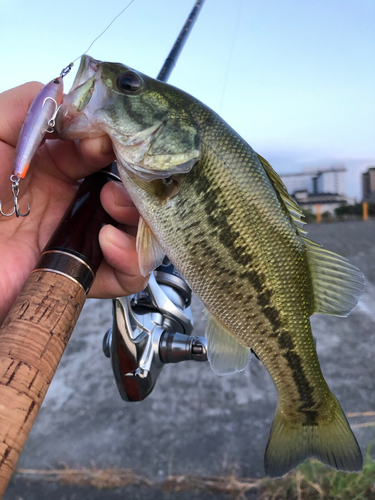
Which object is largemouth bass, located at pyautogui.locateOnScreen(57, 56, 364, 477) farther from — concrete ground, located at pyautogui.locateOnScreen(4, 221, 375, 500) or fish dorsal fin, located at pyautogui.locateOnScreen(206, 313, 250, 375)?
concrete ground, located at pyautogui.locateOnScreen(4, 221, 375, 500)

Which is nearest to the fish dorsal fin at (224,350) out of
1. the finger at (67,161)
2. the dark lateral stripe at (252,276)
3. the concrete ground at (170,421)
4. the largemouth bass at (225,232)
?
the largemouth bass at (225,232)

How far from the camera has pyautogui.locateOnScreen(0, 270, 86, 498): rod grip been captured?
0.65 m

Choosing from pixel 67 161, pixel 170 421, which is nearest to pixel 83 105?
pixel 67 161

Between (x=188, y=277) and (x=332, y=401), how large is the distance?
0.67 metres

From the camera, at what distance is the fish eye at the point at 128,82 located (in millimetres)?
1045

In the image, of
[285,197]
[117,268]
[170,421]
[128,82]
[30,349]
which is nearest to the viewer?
[30,349]

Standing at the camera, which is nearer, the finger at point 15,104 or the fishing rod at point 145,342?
the finger at point 15,104

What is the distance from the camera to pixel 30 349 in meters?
0.77

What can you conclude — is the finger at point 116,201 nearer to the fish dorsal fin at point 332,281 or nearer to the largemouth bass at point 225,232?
the largemouth bass at point 225,232

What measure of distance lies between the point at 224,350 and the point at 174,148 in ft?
2.21

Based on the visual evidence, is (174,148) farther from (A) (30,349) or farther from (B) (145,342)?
(B) (145,342)

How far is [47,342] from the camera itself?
2.67ft

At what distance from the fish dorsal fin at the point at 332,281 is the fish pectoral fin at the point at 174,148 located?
1.57 feet

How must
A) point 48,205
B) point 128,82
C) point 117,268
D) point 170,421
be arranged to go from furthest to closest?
point 170,421, point 48,205, point 117,268, point 128,82
